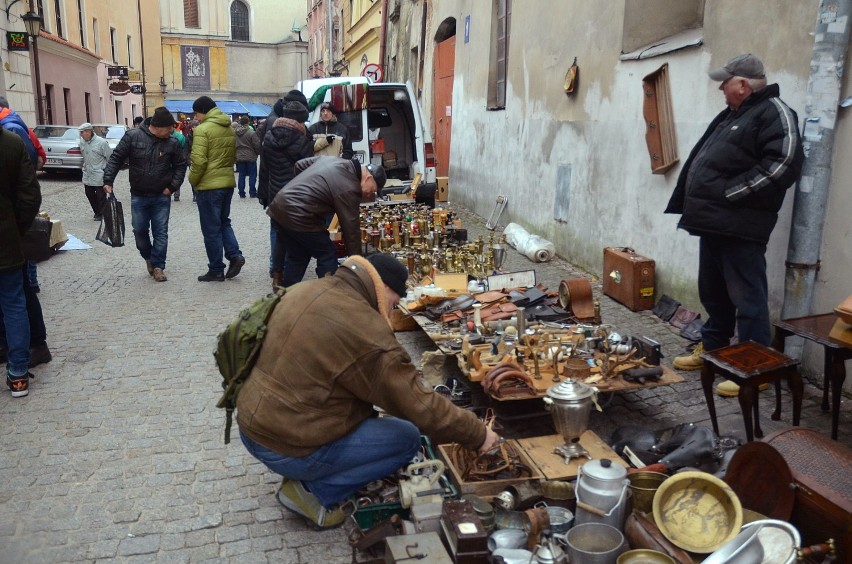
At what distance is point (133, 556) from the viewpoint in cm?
323

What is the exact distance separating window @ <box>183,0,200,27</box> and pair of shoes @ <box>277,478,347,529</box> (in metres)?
54.0

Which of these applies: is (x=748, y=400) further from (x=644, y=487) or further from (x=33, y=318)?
(x=33, y=318)

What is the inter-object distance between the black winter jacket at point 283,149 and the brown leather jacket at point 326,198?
1745mm

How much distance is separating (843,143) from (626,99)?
2962mm

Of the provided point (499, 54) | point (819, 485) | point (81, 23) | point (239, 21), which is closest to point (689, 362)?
point (819, 485)

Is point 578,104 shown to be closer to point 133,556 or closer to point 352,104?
point 352,104

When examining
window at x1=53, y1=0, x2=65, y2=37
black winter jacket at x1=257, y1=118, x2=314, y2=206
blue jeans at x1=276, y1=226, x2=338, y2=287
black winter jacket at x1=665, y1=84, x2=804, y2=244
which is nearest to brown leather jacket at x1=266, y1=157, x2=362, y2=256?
blue jeans at x1=276, y1=226, x2=338, y2=287

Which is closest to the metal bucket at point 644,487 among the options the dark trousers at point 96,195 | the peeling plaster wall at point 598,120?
the peeling plaster wall at point 598,120

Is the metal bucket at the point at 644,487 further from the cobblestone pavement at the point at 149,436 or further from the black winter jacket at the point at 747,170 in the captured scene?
the black winter jacket at the point at 747,170

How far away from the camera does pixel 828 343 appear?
3838 millimetres

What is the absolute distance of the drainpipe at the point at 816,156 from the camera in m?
4.57

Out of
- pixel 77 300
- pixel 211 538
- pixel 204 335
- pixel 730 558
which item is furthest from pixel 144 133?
pixel 730 558

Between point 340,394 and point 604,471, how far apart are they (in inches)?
46.3

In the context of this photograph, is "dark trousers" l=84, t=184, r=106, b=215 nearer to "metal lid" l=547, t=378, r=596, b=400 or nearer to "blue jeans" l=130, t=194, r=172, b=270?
"blue jeans" l=130, t=194, r=172, b=270
